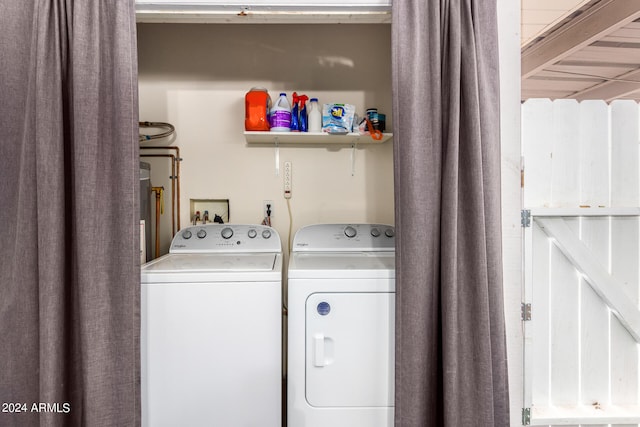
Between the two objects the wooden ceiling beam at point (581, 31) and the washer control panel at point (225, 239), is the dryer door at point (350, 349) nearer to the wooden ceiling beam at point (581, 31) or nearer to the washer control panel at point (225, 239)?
the washer control panel at point (225, 239)

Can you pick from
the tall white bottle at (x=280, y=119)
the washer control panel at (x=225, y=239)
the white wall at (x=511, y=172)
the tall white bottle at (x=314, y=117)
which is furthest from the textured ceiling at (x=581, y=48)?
the washer control panel at (x=225, y=239)

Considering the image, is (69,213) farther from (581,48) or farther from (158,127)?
(581,48)

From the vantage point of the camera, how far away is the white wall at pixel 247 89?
235 cm

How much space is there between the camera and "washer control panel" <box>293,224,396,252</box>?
6.86 feet

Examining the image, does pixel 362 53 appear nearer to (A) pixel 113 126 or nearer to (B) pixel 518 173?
(B) pixel 518 173

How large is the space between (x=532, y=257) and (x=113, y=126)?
1980 mm

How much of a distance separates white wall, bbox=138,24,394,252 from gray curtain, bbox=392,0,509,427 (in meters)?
1.02

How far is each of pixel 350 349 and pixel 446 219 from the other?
2.18ft

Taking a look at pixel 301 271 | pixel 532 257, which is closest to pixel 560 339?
pixel 532 257

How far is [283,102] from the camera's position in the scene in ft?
6.97

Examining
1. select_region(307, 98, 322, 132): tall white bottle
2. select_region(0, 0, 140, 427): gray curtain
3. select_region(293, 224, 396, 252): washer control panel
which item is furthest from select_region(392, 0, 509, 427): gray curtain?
select_region(0, 0, 140, 427): gray curtain

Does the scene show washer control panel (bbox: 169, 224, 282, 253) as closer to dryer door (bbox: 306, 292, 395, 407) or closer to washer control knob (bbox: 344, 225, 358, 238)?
washer control knob (bbox: 344, 225, 358, 238)

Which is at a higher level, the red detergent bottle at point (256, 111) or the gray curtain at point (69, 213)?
the red detergent bottle at point (256, 111)

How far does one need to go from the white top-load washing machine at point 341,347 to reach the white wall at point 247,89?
3.13 feet
